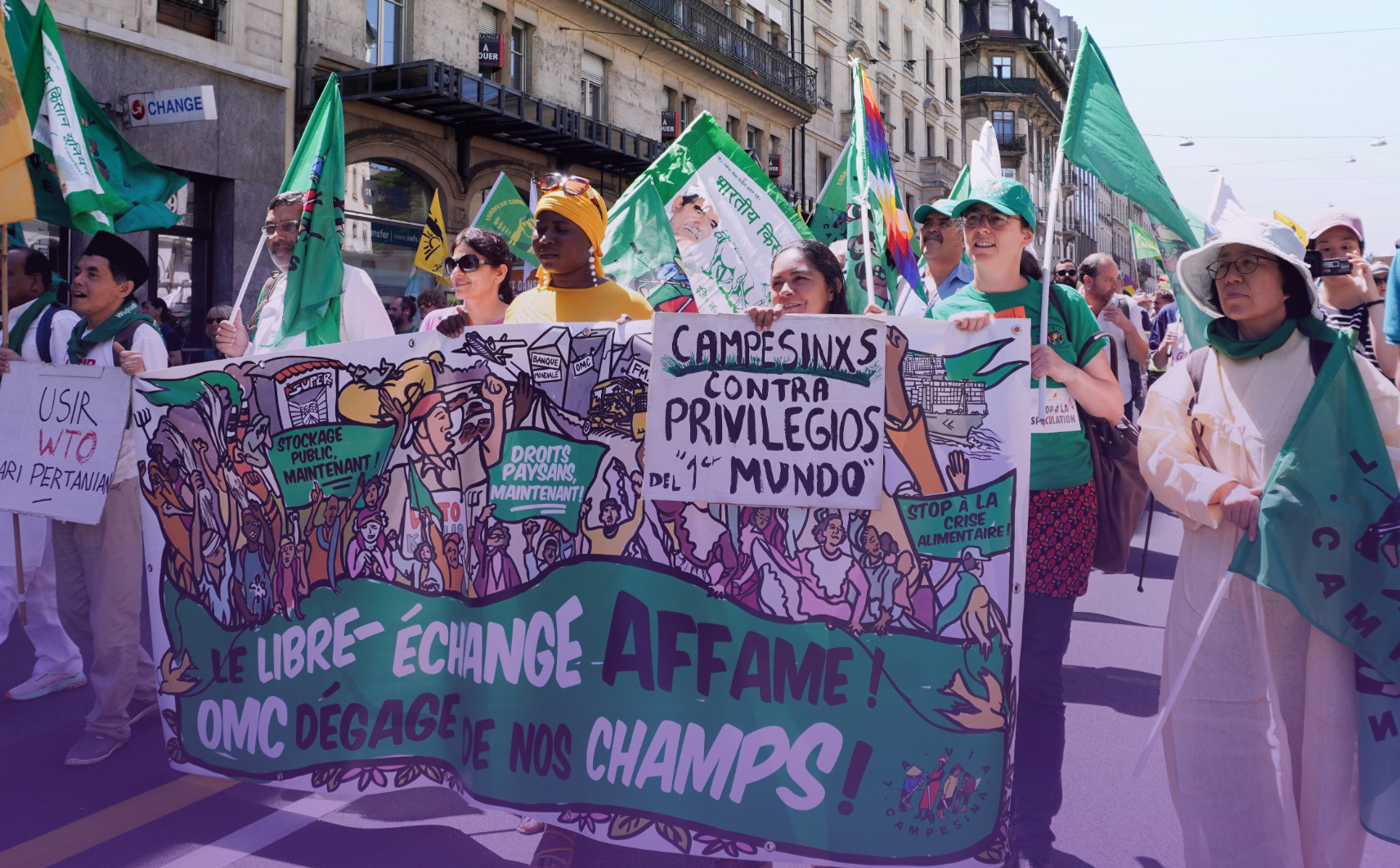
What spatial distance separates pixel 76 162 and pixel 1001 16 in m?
59.2

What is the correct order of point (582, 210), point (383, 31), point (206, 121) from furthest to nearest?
point (383, 31), point (206, 121), point (582, 210)

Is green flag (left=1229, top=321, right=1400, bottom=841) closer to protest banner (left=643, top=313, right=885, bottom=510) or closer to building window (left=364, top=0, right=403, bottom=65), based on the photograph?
protest banner (left=643, top=313, right=885, bottom=510)

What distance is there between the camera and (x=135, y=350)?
13.8ft

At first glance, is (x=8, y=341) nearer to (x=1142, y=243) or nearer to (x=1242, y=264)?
(x=1242, y=264)

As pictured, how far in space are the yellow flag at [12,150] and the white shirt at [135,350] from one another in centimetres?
113

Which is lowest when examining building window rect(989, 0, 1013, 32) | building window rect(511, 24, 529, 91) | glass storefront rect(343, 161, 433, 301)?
glass storefront rect(343, 161, 433, 301)

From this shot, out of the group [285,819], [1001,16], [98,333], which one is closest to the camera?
[285,819]

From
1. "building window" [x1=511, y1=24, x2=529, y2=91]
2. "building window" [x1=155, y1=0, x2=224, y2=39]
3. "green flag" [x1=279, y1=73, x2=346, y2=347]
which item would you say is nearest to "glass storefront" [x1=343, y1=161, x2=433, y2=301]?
"building window" [x1=155, y1=0, x2=224, y2=39]

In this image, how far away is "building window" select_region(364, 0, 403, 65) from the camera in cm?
1748

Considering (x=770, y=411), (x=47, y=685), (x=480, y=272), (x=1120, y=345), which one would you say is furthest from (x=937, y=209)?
(x=1120, y=345)

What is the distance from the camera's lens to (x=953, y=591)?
286 cm

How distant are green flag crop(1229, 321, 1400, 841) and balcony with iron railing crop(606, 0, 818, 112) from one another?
21.4 meters

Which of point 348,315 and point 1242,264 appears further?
point 348,315

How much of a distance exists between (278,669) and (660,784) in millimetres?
1280
